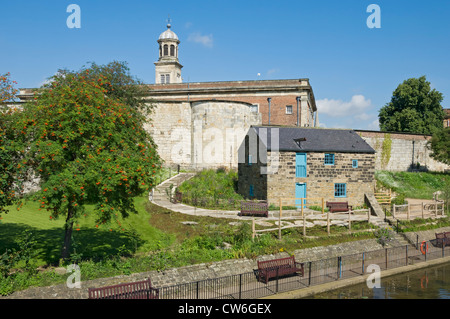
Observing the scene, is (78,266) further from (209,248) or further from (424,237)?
(424,237)

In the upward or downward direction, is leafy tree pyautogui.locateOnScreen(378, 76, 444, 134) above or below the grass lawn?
above

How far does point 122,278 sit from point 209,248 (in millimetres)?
5054

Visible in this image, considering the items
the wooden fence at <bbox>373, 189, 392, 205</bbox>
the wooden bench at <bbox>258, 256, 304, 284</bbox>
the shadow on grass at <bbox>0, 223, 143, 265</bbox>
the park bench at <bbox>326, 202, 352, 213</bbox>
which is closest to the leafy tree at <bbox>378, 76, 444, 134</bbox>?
the wooden fence at <bbox>373, 189, 392, 205</bbox>

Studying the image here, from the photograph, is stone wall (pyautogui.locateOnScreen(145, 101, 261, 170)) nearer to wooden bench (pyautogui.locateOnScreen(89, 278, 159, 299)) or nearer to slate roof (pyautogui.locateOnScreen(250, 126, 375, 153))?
slate roof (pyautogui.locateOnScreen(250, 126, 375, 153))

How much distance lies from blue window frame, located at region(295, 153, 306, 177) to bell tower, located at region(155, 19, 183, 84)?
45.6 metres

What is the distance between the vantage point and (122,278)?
43.9ft

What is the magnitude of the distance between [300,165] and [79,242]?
1687cm

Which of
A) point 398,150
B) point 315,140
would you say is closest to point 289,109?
point 398,150

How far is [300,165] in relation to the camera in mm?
27531

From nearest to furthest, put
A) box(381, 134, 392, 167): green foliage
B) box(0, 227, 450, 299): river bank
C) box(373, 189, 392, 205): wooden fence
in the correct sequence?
1. box(0, 227, 450, 299): river bank
2. box(373, 189, 392, 205): wooden fence
3. box(381, 134, 392, 167): green foliage

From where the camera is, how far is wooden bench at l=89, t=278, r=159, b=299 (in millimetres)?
11802

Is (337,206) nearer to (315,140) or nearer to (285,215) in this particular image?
(285,215)

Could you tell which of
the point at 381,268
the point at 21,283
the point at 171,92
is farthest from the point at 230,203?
the point at 171,92
